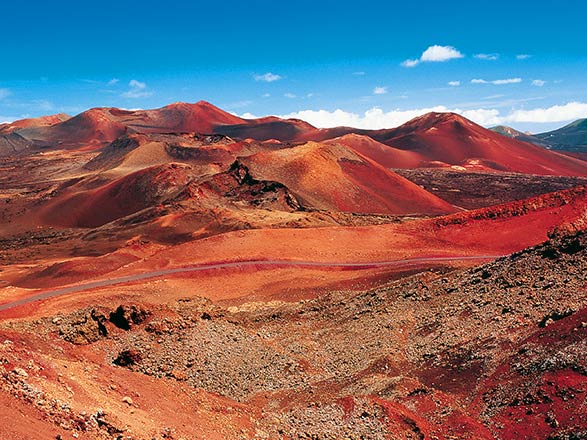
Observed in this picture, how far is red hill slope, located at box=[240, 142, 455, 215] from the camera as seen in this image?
2867 inches

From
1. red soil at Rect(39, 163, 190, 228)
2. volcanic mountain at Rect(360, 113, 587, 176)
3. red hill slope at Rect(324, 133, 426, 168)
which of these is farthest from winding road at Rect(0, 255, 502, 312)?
volcanic mountain at Rect(360, 113, 587, 176)

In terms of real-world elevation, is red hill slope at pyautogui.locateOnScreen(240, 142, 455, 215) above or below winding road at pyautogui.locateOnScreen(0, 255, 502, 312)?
above

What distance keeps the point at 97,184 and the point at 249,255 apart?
62078 mm

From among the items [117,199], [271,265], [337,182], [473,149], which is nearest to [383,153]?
[473,149]

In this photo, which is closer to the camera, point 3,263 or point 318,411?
point 318,411

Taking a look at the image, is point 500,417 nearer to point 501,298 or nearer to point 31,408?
point 501,298

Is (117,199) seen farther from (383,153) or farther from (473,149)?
(473,149)

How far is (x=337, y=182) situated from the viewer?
77625 millimetres

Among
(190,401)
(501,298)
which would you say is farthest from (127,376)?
(501,298)

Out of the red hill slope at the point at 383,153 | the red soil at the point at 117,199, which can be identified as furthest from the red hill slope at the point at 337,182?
the red hill slope at the point at 383,153

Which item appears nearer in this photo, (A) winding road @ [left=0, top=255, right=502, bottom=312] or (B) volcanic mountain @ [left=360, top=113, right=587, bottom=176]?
(A) winding road @ [left=0, top=255, right=502, bottom=312]

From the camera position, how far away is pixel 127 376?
58.6 ft

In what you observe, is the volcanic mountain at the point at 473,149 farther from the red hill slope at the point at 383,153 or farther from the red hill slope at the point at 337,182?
the red hill slope at the point at 337,182

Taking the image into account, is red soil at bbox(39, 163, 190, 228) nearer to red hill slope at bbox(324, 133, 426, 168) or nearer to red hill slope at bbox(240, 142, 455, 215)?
red hill slope at bbox(240, 142, 455, 215)
